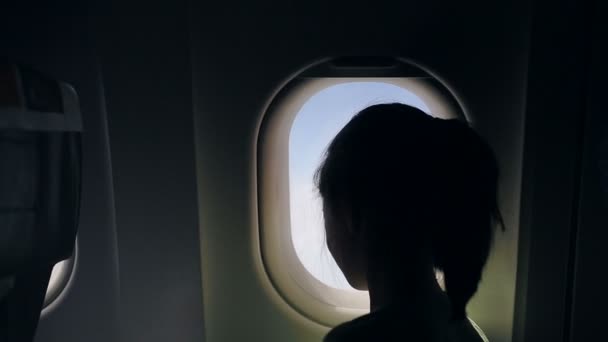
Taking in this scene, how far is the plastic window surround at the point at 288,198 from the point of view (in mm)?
1345

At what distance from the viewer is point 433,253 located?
3.01 ft

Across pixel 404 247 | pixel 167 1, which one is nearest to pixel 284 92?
pixel 167 1

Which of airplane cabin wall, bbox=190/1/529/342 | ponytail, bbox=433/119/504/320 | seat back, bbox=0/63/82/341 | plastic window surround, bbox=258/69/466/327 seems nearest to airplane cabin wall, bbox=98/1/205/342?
airplane cabin wall, bbox=190/1/529/342

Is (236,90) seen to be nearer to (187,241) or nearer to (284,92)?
(284,92)

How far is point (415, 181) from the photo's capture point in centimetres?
87

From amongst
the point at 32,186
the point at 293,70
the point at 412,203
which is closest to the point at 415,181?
the point at 412,203

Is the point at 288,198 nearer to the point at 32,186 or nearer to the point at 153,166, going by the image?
the point at 153,166

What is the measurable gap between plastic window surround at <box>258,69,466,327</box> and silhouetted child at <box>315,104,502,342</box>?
0.46 meters

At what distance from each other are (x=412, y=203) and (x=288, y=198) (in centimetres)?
63

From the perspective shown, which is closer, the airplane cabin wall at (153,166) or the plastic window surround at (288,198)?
the airplane cabin wall at (153,166)

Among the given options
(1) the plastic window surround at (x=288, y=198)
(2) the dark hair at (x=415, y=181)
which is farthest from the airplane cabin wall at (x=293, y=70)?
(2) the dark hair at (x=415, y=181)

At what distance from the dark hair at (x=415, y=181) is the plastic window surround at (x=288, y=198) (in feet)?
1.50

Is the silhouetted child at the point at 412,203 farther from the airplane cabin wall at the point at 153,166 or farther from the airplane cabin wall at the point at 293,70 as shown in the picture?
the airplane cabin wall at the point at 153,166

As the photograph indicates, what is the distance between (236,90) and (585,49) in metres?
0.98
